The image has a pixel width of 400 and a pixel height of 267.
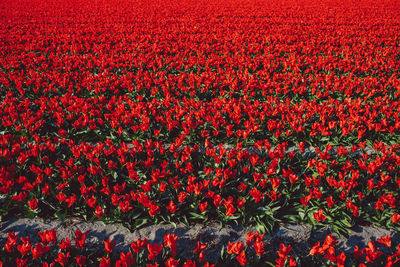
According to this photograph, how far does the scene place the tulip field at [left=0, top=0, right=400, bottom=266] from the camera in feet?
9.56

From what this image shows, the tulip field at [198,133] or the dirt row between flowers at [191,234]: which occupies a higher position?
the tulip field at [198,133]

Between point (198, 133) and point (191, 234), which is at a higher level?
point (198, 133)

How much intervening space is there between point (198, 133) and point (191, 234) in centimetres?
204

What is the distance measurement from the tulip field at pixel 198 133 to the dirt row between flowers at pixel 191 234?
9 centimetres

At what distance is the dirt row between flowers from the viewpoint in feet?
9.40

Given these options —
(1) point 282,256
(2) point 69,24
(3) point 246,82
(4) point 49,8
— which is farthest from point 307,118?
(4) point 49,8

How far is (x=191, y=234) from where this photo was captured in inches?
118

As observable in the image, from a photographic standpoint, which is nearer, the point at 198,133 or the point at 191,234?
A: the point at 191,234

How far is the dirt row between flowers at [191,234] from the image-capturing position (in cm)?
287

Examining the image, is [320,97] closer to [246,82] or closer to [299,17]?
[246,82]

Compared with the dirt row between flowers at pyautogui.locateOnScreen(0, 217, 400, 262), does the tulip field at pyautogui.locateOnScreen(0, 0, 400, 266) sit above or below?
above

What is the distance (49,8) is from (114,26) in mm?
7913

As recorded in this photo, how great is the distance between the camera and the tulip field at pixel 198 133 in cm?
291

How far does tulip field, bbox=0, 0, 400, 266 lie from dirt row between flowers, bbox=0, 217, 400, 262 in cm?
9
